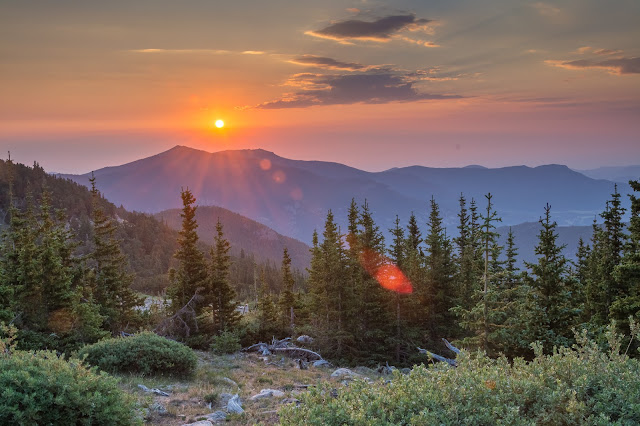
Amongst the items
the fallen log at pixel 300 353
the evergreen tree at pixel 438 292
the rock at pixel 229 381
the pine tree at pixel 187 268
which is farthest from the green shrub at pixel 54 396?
the evergreen tree at pixel 438 292

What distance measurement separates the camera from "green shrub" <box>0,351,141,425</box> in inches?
261

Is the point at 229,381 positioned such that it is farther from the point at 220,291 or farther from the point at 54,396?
the point at 220,291

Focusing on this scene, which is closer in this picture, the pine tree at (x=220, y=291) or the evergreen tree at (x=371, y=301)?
the evergreen tree at (x=371, y=301)

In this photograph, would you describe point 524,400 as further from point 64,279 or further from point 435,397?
point 64,279

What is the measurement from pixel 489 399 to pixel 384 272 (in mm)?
26521

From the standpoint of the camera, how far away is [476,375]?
5832 mm

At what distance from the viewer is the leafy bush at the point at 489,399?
495cm

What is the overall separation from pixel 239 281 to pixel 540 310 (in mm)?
97272

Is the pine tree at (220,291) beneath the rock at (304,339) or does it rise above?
above

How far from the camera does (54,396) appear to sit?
7188 millimetres

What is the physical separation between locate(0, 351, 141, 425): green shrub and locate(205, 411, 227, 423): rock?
2.77 metres

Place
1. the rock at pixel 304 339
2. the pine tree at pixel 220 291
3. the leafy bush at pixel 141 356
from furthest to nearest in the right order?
the pine tree at pixel 220 291 → the rock at pixel 304 339 → the leafy bush at pixel 141 356

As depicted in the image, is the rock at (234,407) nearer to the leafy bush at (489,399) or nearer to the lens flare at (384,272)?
the leafy bush at (489,399)

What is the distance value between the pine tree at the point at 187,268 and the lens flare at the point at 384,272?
491 inches
